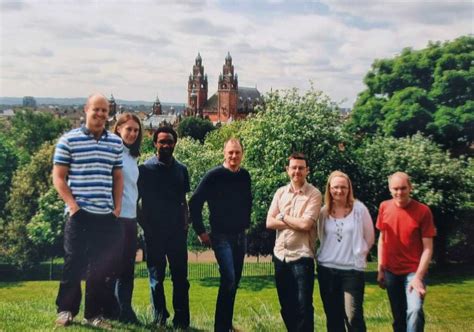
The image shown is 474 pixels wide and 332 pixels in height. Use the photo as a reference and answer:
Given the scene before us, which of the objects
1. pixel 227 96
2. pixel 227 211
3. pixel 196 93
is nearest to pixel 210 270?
pixel 227 211

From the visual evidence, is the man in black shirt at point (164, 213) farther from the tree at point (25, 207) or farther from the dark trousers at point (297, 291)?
the tree at point (25, 207)

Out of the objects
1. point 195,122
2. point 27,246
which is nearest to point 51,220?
point 27,246

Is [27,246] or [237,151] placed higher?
[237,151]

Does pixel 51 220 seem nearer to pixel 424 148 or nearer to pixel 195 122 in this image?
pixel 424 148

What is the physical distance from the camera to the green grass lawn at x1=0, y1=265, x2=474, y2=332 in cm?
626

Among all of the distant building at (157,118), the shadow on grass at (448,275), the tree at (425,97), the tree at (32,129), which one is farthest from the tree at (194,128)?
the shadow on grass at (448,275)

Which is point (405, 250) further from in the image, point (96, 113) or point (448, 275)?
point (448, 275)

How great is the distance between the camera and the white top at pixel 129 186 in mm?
5793

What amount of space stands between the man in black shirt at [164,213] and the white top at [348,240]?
169cm

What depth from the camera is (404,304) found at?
559 cm

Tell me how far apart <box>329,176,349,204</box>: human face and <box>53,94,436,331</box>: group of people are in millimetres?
11

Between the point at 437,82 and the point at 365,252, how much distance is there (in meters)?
28.8

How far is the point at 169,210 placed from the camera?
236 inches

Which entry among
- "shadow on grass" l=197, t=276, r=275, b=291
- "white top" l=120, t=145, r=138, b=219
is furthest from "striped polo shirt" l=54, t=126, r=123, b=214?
"shadow on grass" l=197, t=276, r=275, b=291
